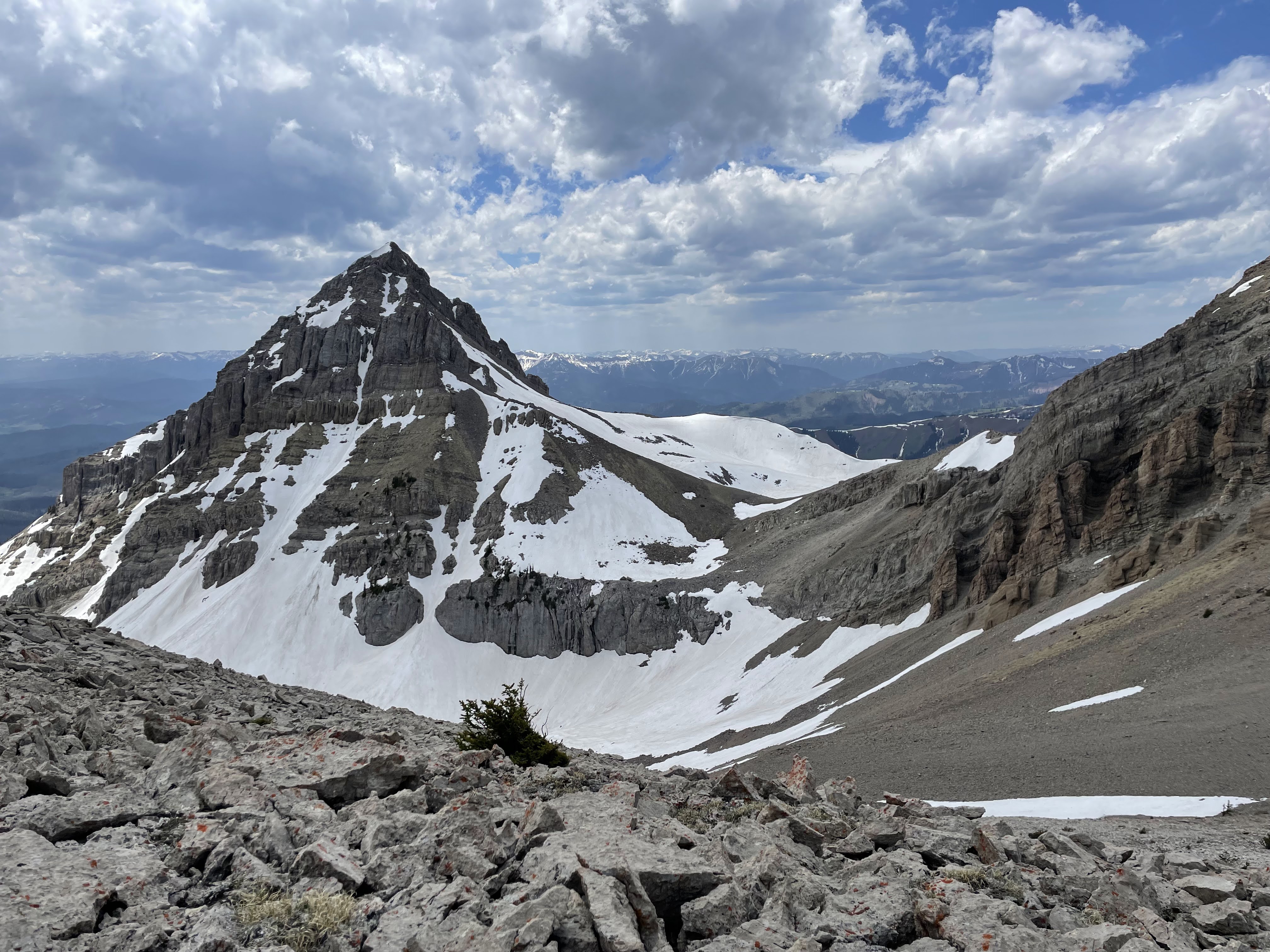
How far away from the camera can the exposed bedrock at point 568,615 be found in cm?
7938

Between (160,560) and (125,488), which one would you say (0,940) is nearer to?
(160,560)

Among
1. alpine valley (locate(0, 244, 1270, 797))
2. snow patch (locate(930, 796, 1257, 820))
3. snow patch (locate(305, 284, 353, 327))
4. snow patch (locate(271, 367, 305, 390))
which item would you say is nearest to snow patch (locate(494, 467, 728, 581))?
alpine valley (locate(0, 244, 1270, 797))

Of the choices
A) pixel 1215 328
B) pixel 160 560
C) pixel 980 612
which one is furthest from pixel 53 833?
pixel 160 560

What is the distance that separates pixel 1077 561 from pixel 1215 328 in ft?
70.2

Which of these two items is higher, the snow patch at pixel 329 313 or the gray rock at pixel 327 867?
the snow patch at pixel 329 313

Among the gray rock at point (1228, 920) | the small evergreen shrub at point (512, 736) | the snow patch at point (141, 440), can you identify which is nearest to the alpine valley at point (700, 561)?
the snow patch at point (141, 440)

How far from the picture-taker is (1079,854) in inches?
419

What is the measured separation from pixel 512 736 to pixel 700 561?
75238 millimetres

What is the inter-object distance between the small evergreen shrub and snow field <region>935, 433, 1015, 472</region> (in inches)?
2353

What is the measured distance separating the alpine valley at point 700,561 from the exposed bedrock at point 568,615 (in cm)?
36

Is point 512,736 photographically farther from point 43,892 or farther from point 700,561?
point 700,561

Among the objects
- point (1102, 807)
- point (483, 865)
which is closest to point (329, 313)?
point (1102, 807)

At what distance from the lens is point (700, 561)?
91062 millimetres

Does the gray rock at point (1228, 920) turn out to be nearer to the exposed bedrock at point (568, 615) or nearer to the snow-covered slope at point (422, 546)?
the snow-covered slope at point (422, 546)
